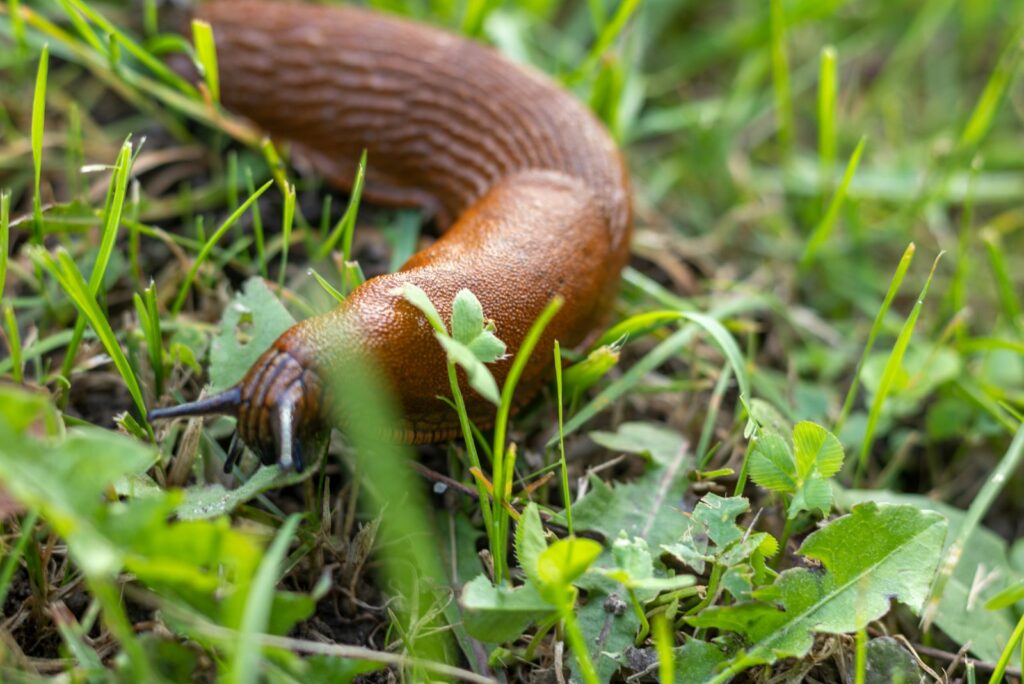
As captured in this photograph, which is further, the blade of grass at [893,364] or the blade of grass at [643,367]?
the blade of grass at [643,367]

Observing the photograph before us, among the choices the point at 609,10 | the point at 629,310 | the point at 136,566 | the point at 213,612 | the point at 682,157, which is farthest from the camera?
the point at 609,10

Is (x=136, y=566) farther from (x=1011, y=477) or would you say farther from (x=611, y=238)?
(x=1011, y=477)

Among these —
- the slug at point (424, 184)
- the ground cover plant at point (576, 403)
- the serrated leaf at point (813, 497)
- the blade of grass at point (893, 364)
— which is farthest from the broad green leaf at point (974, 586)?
the slug at point (424, 184)

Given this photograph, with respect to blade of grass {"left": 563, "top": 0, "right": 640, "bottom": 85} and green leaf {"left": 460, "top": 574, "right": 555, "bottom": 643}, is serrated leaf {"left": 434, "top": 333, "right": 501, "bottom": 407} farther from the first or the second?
blade of grass {"left": 563, "top": 0, "right": 640, "bottom": 85}

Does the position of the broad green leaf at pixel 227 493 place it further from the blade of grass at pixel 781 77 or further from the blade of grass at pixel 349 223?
the blade of grass at pixel 781 77

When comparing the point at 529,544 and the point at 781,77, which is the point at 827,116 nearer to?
the point at 781,77

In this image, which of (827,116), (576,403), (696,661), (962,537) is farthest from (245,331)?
(827,116)

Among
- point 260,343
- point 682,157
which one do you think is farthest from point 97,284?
→ point 682,157
